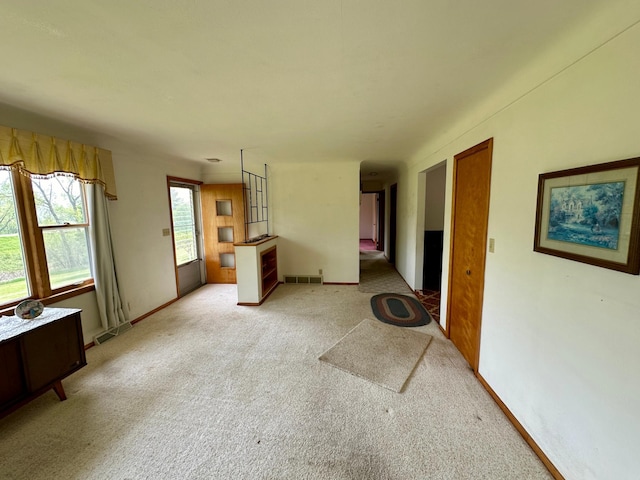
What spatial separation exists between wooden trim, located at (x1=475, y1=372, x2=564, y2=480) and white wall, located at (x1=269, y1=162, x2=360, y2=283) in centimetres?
286

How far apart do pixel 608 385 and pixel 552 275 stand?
0.52m

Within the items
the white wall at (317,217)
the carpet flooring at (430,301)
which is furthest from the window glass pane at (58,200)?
the carpet flooring at (430,301)

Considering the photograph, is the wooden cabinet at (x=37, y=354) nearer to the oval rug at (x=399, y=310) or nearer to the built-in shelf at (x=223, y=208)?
the built-in shelf at (x=223, y=208)

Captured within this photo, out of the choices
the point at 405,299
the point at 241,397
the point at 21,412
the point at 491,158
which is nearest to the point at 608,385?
the point at 491,158

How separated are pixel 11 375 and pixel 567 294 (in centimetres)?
339

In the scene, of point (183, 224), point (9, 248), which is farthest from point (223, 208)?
A: point (9, 248)

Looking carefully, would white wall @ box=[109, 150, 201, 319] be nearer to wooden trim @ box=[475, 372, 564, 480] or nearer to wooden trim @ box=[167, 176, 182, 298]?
wooden trim @ box=[167, 176, 182, 298]

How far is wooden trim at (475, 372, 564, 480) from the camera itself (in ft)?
4.27

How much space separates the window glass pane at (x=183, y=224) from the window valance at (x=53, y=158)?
124 cm

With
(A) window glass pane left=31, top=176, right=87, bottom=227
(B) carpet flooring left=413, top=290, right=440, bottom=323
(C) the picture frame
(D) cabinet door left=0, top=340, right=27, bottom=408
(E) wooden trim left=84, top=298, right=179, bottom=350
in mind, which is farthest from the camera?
(B) carpet flooring left=413, top=290, right=440, bottom=323

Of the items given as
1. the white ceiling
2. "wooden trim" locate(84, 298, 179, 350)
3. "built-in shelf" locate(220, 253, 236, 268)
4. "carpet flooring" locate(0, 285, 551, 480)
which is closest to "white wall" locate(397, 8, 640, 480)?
the white ceiling

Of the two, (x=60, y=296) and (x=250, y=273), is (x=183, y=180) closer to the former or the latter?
(x=250, y=273)

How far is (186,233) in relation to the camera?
4.43 meters

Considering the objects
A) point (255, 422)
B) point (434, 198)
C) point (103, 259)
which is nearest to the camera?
point (255, 422)
